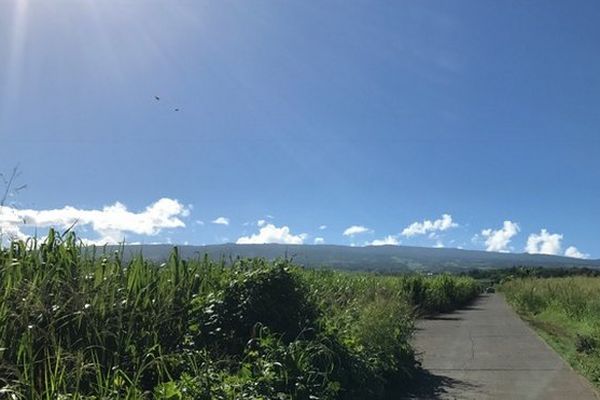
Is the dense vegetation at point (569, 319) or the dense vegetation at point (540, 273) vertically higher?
the dense vegetation at point (540, 273)

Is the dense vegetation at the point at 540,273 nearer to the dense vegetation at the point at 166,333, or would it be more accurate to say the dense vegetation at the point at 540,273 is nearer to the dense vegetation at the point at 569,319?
the dense vegetation at the point at 569,319

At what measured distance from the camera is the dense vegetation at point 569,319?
12148 mm

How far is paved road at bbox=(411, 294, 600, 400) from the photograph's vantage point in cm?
874

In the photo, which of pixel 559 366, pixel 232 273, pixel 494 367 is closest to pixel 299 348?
pixel 232 273

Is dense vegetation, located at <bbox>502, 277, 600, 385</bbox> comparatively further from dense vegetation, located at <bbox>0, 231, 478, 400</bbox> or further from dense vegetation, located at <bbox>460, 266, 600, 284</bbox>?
dense vegetation, located at <bbox>460, 266, 600, 284</bbox>

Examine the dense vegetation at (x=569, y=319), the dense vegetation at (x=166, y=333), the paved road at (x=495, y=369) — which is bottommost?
the paved road at (x=495, y=369)

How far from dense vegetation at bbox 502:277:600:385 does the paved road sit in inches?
14.3

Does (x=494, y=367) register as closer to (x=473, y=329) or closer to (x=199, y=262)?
(x=199, y=262)

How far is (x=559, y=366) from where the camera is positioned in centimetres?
1122

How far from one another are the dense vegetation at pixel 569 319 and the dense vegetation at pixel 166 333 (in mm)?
5661

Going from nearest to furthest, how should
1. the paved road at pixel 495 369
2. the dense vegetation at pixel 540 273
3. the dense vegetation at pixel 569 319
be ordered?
the paved road at pixel 495 369 < the dense vegetation at pixel 569 319 < the dense vegetation at pixel 540 273

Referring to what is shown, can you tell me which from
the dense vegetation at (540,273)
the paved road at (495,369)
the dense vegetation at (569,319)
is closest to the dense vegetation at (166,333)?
the paved road at (495,369)

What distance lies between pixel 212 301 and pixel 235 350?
0.55 meters

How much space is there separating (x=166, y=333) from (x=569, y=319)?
1913 cm
